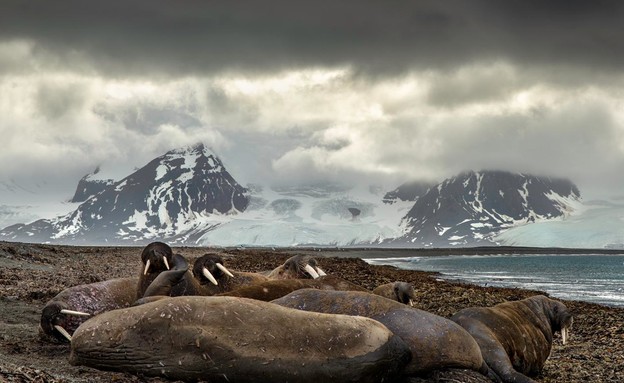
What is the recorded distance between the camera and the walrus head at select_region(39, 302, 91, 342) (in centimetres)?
972

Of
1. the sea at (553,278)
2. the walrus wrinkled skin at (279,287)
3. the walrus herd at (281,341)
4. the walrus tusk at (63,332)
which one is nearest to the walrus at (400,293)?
the walrus wrinkled skin at (279,287)

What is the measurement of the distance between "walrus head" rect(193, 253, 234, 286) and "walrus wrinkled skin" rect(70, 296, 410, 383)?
4.91m

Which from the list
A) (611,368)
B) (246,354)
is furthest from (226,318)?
(611,368)

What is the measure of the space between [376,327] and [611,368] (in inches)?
255

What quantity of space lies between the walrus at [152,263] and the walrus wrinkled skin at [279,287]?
8.42 feet

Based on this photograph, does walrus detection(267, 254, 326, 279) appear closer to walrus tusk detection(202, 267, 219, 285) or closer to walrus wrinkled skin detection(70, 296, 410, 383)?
walrus tusk detection(202, 267, 219, 285)

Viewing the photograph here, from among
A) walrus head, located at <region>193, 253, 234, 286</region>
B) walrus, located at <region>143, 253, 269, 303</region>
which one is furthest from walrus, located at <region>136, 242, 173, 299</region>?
walrus head, located at <region>193, 253, 234, 286</region>

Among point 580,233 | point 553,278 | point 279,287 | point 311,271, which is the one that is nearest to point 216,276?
point 311,271

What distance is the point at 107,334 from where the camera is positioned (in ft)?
23.9

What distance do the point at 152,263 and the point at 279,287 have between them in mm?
3041

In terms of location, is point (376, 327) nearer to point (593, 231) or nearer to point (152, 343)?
point (152, 343)

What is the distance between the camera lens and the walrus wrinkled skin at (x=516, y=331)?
9000 mm

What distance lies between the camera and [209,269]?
42.6 ft

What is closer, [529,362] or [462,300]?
[529,362]
